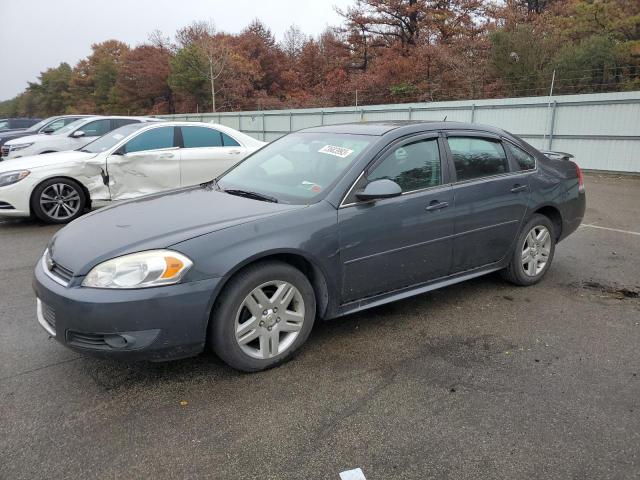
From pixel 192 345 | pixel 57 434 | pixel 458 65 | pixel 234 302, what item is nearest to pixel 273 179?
pixel 234 302

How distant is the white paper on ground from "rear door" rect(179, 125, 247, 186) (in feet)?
21.9

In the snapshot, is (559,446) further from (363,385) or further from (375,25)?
(375,25)

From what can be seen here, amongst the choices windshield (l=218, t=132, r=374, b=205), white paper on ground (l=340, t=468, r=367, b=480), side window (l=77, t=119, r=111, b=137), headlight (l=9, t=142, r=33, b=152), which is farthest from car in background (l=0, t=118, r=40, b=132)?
white paper on ground (l=340, t=468, r=367, b=480)

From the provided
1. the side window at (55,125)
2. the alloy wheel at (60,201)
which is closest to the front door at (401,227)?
the alloy wheel at (60,201)

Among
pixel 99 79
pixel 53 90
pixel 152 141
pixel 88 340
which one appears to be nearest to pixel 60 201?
pixel 152 141

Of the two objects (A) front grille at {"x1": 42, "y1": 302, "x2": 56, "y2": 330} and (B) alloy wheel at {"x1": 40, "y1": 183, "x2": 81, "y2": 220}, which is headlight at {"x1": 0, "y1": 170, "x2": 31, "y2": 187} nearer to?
(B) alloy wheel at {"x1": 40, "y1": 183, "x2": 81, "y2": 220}

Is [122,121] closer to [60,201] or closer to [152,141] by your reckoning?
[152,141]

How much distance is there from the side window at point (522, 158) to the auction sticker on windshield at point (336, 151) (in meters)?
1.70

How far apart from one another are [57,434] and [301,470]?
4.19 ft

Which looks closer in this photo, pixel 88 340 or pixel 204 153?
pixel 88 340

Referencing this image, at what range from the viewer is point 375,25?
37438 mm

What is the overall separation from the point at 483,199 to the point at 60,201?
249 inches

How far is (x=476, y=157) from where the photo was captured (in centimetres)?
438

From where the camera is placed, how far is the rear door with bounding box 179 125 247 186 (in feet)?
27.3
